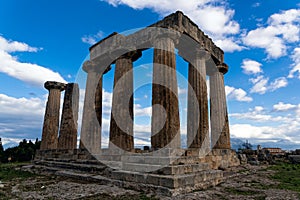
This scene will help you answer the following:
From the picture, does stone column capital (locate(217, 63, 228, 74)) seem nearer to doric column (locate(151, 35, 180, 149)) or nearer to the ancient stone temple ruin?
the ancient stone temple ruin

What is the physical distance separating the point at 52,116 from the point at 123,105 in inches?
452

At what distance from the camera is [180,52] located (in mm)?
14508

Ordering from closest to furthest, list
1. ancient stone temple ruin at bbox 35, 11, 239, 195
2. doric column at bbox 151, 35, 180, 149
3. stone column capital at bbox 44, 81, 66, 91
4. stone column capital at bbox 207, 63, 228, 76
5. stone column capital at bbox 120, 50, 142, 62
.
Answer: ancient stone temple ruin at bbox 35, 11, 239, 195
doric column at bbox 151, 35, 180, 149
stone column capital at bbox 120, 50, 142, 62
stone column capital at bbox 207, 63, 228, 76
stone column capital at bbox 44, 81, 66, 91

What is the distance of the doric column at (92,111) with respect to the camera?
51.6 feet

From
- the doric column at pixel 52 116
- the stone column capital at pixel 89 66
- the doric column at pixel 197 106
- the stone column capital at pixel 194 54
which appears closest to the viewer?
the doric column at pixel 197 106

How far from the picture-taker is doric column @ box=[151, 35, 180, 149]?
1055 cm

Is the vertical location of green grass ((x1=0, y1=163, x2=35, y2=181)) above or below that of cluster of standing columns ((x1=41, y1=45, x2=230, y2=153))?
below

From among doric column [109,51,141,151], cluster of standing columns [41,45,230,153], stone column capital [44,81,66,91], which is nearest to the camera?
cluster of standing columns [41,45,230,153]

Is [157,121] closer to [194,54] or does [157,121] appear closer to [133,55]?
[133,55]

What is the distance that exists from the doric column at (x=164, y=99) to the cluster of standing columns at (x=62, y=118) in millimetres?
10744

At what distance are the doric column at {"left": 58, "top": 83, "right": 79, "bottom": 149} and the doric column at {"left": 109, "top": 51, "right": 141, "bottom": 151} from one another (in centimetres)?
661

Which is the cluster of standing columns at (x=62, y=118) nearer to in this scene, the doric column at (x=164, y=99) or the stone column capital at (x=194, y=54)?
the stone column capital at (x=194, y=54)

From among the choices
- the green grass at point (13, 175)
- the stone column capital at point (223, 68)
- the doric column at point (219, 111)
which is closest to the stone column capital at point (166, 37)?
the doric column at point (219, 111)

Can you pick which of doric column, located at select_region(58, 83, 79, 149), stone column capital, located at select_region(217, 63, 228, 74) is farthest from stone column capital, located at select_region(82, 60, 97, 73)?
stone column capital, located at select_region(217, 63, 228, 74)
